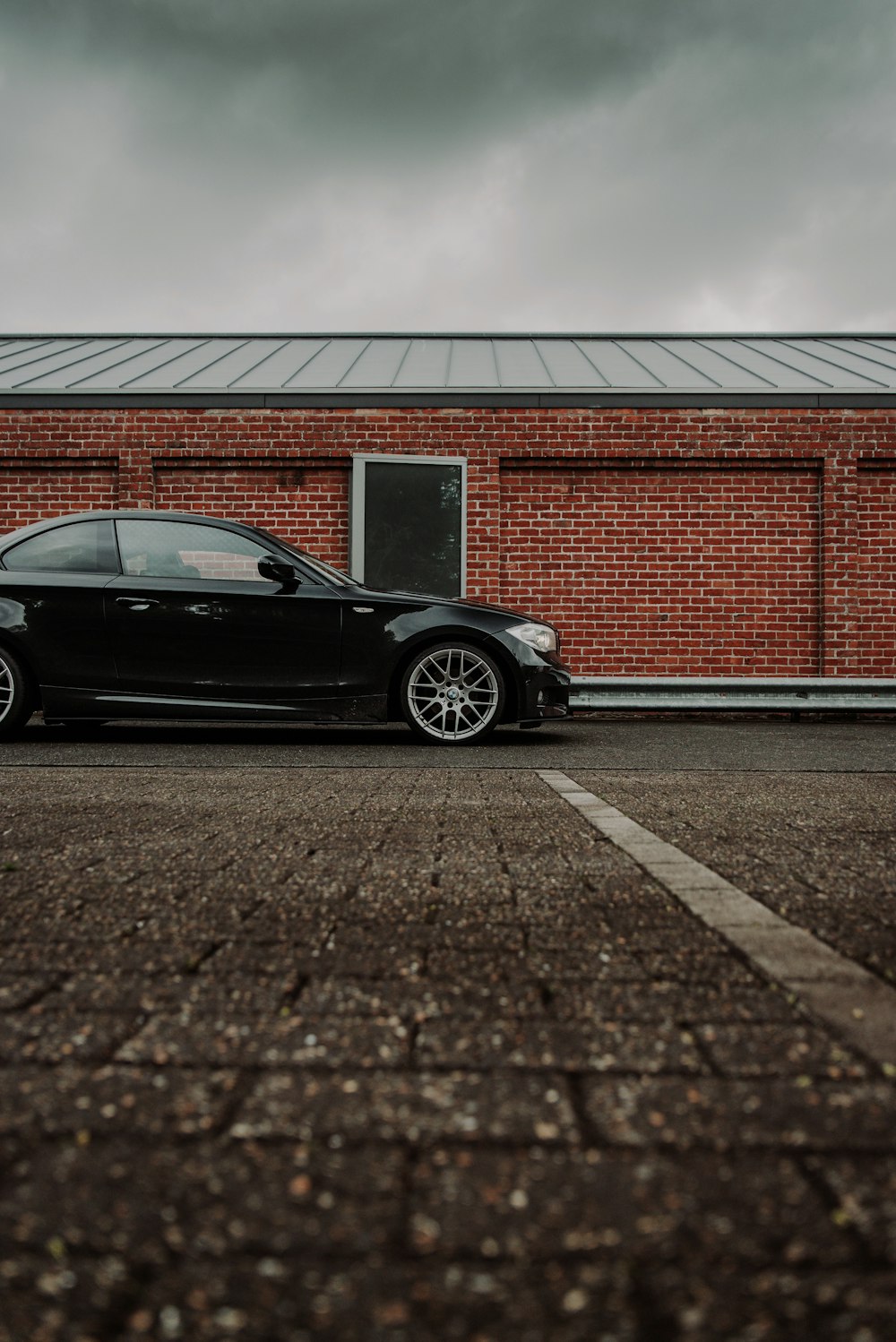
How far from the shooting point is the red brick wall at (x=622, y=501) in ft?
34.9

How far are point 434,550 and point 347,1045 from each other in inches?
366

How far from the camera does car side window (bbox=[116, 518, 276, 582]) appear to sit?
6824mm

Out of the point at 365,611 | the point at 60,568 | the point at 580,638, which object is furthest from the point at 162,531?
the point at 580,638

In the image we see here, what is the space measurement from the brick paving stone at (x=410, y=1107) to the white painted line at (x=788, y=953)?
0.53 meters

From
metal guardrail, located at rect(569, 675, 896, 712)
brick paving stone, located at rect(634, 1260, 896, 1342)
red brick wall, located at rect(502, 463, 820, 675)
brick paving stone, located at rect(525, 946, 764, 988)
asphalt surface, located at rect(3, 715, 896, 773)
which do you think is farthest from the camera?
red brick wall, located at rect(502, 463, 820, 675)

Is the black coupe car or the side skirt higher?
the black coupe car

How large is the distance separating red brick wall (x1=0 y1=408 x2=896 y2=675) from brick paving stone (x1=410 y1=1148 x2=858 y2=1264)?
9584mm

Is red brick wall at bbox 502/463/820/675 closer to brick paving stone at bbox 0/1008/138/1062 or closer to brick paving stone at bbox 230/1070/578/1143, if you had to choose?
brick paving stone at bbox 0/1008/138/1062

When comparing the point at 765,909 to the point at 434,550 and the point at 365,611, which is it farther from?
the point at 434,550

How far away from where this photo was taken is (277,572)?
6.75 m

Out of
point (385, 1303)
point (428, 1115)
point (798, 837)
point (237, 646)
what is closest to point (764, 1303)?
point (385, 1303)

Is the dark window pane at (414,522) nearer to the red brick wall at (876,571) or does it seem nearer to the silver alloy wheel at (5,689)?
the red brick wall at (876,571)

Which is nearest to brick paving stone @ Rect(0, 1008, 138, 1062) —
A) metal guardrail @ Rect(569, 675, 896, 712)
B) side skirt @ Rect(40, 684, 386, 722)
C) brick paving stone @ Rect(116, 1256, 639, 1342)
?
brick paving stone @ Rect(116, 1256, 639, 1342)

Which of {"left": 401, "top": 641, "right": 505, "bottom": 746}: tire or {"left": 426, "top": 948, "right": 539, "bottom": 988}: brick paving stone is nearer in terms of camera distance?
{"left": 426, "top": 948, "right": 539, "bottom": 988}: brick paving stone
